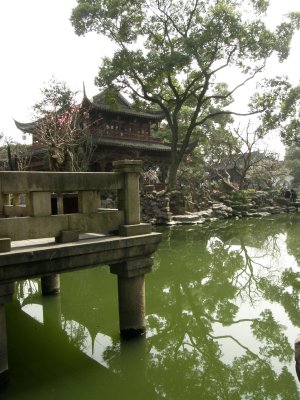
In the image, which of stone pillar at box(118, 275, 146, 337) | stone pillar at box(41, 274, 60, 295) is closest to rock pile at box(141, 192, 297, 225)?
stone pillar at box(41, 274, 60, 295)

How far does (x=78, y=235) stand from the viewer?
465 centimetres

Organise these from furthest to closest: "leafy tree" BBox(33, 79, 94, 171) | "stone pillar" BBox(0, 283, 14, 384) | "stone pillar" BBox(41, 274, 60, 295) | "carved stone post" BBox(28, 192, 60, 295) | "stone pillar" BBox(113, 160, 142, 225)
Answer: "leafy tree" BBox(33, 79, 94, 171)
"stone pillar" BBox(41, 274, 60, 295)
"stone pillar" BBox(113, 160, 142, 225)
"carved stone post" BBox(28, 192, 60, 295)
"stone pillar" BBox(0, 283, 14, 384)

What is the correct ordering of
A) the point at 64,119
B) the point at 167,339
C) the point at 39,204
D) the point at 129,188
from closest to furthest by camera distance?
the point at 39,204
the point at 129,188
the point at 167,339
the point at 64,119

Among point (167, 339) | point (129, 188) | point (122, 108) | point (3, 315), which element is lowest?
point (167, 339)

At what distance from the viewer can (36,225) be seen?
429 cm

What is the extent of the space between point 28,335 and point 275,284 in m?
5.77

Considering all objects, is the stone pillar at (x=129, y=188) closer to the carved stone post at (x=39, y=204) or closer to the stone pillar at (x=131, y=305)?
the stone pillar at (x=131, y=305)

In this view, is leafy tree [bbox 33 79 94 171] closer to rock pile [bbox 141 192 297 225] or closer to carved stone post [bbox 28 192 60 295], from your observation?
rock pile [bbox 141 192 297 225]

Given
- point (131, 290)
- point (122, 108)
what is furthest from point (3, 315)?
point (122, 108)

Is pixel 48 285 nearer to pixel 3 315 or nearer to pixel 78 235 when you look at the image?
pixel 78 235

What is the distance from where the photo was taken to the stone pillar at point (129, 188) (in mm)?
4973

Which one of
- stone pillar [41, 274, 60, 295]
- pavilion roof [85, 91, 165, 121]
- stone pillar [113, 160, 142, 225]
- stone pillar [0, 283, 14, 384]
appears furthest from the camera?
pavilion roof [85, 91, 165, 121]

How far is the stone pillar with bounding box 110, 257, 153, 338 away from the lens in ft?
16.3

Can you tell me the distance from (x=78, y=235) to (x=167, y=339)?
238 cm
